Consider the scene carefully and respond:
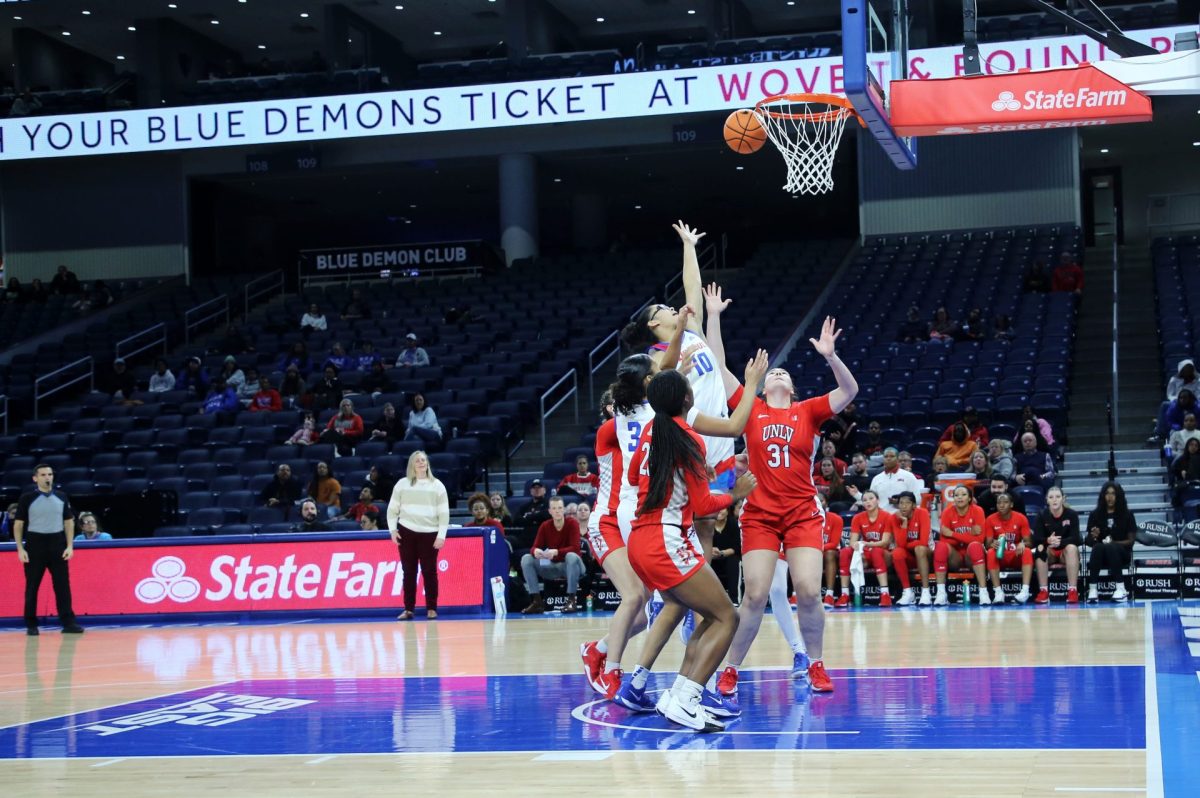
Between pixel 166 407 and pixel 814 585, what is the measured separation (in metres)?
19.0

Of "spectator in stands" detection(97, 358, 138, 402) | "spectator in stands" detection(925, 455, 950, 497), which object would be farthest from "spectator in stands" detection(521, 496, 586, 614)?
"spectator in stands" detection(97, 358, 138, 402)

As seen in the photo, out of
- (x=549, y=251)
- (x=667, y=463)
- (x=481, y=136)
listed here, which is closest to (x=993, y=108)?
(x=667, y=463)

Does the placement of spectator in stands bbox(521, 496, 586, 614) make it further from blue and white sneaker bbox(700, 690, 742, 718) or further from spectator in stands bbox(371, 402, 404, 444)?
blue and white sneaker bbox(700, 690, 742, 718)

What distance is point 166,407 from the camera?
81.6ft

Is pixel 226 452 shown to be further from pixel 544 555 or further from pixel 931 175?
pixel 931 175

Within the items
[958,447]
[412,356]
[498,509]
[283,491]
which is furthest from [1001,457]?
[412,356]

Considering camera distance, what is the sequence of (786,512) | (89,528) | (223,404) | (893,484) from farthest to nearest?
(223,404) → (89,528) → (893,484) → (786,512)

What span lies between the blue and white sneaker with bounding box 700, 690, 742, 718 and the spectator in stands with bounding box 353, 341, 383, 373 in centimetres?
1787

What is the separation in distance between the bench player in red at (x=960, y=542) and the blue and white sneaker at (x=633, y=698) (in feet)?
29.2

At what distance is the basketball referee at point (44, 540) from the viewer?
50.5 ft

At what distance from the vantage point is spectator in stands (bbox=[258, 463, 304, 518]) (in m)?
19.8

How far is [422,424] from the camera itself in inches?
864

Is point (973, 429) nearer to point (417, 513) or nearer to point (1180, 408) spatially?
point (1180, 408)

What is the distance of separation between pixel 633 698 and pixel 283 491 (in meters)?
13.3
